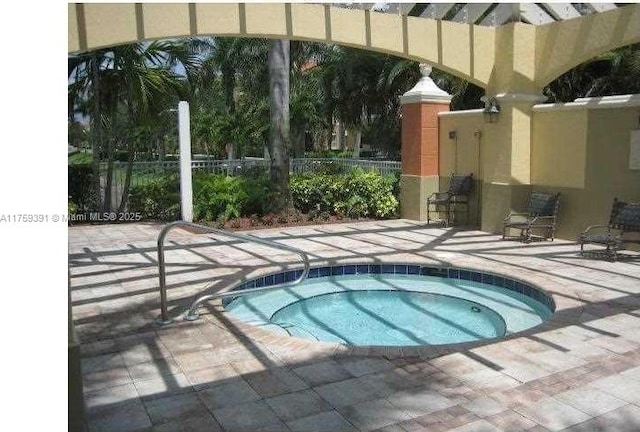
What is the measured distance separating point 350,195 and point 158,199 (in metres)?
4.72

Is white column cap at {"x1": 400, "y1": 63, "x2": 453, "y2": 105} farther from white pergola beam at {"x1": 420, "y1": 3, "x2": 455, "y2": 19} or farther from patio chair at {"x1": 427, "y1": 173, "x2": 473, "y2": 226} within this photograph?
white pergola beam at {"x1": 420, "y1": 3, "x2": 455, "y2": 19}

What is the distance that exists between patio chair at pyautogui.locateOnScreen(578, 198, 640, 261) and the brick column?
4.49 m

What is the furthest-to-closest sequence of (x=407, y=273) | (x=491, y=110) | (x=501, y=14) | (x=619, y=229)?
(x=491, y=110)
(x=501, y=14)
(x=619, y=229)
(x=407, y=273)

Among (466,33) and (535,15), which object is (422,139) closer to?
(466,33)

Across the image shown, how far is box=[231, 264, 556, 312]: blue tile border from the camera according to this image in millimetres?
7393

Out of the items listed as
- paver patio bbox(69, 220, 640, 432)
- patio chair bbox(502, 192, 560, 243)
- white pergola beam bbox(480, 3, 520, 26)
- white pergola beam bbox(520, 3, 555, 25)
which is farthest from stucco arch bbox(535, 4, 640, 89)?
paver patio bbox(69, 220, 640, 432)

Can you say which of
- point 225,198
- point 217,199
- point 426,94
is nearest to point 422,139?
point 426,94

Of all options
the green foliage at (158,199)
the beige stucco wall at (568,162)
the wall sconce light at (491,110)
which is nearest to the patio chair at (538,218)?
the beige stucco wall at (568,162)

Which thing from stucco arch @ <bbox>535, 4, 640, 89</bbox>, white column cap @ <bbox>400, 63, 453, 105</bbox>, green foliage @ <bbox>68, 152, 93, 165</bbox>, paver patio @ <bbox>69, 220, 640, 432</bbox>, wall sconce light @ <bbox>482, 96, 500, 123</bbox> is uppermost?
stucco arch @ <bbox>535, 4, 640, 89</bbox>

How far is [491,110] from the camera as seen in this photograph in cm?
1090

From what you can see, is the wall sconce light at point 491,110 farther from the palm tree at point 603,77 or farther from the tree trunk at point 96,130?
the tree trunk at point 96,130

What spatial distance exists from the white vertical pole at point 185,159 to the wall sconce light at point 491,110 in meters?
6.57

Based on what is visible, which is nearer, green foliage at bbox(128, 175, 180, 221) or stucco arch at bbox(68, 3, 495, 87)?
stucco arch at bbox(68, 3, 495, 87)
